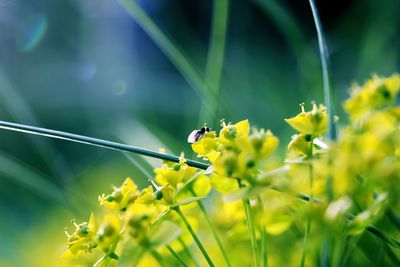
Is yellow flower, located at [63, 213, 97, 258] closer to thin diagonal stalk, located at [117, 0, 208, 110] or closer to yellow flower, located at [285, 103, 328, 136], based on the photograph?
yellow flower, located at [285, 103, 328, 136]

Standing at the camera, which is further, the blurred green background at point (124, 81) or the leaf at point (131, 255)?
the blurred green background at point (124, 81)

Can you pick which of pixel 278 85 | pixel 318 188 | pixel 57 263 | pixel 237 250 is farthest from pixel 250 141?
pixel 278 85

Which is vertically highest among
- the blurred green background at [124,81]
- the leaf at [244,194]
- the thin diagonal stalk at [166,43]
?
the blurred green background at [124,81]

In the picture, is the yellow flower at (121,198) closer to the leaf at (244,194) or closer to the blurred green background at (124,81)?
the leaf at (244,194)

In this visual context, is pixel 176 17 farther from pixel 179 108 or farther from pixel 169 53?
pixel 169 53

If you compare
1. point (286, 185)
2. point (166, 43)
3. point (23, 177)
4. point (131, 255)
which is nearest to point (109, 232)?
point (131, 255)

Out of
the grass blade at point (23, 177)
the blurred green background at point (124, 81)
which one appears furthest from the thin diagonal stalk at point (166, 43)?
the grass blade at point (23, 177)
